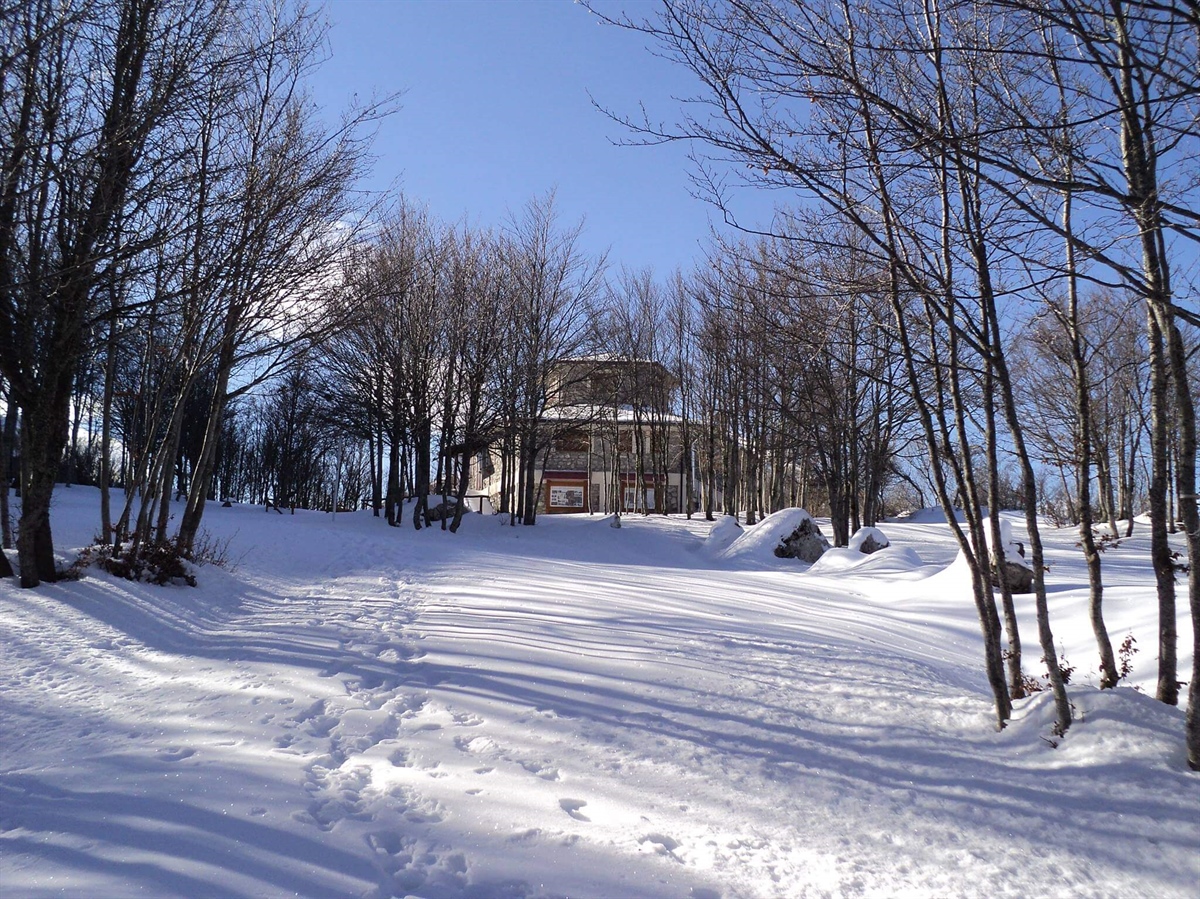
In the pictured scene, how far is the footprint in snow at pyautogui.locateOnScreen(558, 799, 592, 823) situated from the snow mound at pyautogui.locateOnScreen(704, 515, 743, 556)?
58.9 ft

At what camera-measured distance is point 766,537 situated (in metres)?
→ 19.8

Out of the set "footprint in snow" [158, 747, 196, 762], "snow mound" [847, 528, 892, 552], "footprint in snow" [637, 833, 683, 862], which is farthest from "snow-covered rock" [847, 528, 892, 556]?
"footprint in snow" [158, 747, 196, 762]


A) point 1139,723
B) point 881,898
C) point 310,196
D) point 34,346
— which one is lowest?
point 881,898

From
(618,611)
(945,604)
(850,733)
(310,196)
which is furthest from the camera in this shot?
(945,604)

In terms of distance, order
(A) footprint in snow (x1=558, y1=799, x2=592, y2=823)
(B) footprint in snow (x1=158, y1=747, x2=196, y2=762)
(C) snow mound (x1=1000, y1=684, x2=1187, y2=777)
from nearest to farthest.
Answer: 1. (A) footprint in snow (x1=558, y1=799, x2=592, y2=823)
2. (B) footprint in snow (x1=158, y1=747, x2=196, y2=762)
3. (C) snow mound (x1=1000, y1=684, x2=1187, y2=777)

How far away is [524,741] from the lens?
170 inches

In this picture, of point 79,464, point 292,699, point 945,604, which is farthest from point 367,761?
point 79,464

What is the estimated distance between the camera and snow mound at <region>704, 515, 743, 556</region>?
2180 centimetres

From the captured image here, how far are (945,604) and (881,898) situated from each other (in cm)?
894

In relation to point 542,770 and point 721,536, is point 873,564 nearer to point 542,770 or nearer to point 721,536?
point 721,536

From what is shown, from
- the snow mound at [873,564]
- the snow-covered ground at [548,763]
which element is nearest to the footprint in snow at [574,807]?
the snow-covered ground at [548,763]

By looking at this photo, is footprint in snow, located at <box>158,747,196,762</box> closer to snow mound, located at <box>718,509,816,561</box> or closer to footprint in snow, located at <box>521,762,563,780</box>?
footprint in snow, located at <box>521,762,563,780</box>

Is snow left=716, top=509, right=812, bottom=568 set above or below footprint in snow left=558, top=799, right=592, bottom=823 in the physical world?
above

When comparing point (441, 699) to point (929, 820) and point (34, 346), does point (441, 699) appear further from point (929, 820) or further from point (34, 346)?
point (34, 346)
